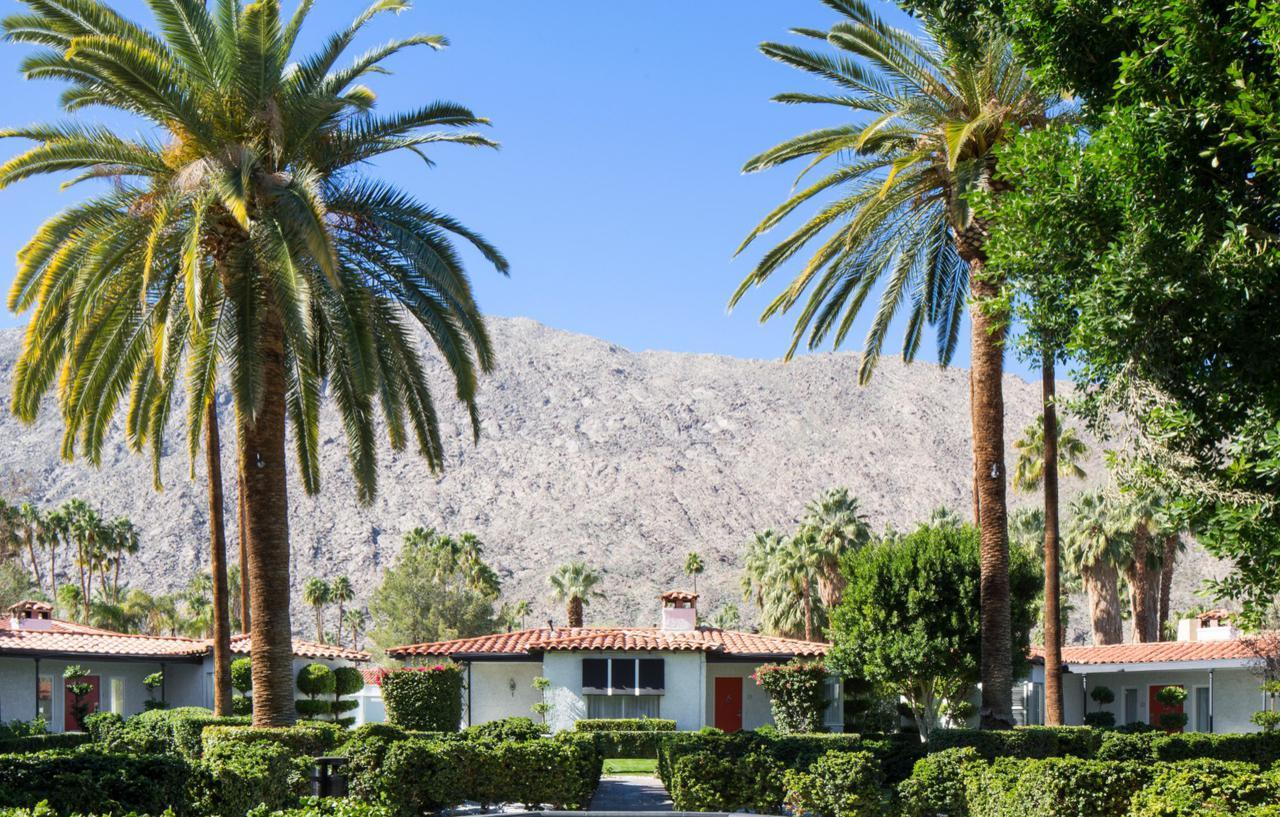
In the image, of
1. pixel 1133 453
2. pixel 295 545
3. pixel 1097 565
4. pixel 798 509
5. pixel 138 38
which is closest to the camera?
pixel 1133 453

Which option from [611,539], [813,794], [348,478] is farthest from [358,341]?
[348,478]

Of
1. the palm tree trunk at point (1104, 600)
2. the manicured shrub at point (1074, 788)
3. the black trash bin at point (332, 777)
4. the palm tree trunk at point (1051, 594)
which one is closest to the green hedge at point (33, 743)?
the black trash bin at point (332, 777)

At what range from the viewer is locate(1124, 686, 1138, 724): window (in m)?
40.4

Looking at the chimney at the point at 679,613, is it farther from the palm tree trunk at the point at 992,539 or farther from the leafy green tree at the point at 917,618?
the palm tree trunk at the point at 992,539

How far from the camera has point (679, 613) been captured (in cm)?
3947

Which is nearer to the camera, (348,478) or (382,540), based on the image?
(382,540)

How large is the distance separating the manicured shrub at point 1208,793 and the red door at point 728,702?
76.4 ft

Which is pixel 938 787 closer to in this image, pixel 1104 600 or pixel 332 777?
pixel 332 777

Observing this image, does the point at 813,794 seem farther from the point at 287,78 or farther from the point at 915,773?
the point at 287,78

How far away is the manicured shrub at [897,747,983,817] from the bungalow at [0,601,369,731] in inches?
956

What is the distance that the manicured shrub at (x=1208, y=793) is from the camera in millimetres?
13633

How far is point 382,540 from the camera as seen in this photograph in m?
137

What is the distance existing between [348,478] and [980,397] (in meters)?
136

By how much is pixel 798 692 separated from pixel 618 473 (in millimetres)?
124029
